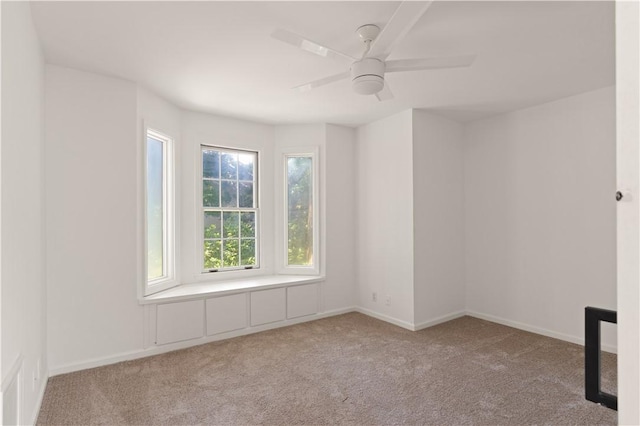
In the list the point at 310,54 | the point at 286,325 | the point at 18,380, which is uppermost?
the point at 310,54

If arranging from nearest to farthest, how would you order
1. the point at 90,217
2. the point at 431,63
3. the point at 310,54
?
1. the point at 431,63
2. the point at 310,54
3. the point at 90,217

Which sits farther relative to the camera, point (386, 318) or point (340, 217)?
point (340, 217)

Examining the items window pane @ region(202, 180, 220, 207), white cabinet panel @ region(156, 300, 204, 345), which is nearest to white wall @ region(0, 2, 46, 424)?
white cabinet panel @ region(156, 300, 204, 345)

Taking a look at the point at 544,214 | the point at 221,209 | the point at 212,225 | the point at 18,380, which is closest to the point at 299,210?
the point at 221,209

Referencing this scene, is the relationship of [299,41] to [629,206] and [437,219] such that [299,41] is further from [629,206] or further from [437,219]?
[437,219]

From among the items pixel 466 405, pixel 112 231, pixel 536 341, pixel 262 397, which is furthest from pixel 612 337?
pixel 112 231

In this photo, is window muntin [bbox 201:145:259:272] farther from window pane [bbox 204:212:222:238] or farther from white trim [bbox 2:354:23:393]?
white trim [bbox 2:354:23:393]

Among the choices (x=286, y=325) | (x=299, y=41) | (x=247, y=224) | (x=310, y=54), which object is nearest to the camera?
(x=299, y=41)

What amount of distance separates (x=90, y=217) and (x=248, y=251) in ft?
6.34

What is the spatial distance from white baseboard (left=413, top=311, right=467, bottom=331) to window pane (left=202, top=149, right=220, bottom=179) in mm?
2987

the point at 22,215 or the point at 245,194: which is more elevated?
the point at 245,194

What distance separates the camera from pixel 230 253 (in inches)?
176

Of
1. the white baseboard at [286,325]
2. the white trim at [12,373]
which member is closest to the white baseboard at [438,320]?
the white baseboard at [286,325]

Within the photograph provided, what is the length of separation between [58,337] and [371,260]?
335 centimetres
